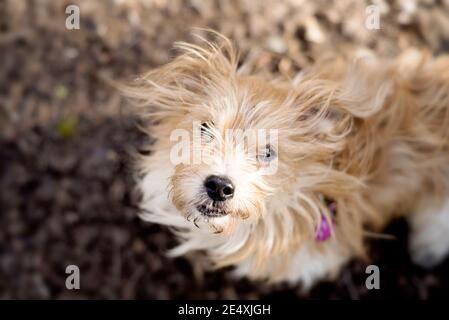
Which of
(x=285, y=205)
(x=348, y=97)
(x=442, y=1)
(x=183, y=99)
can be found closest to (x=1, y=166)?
(x=183, y=99)

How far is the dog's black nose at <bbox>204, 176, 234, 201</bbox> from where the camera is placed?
2.44 m

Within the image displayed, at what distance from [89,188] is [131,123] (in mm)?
576

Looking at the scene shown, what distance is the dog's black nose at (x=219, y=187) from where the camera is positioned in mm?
2441

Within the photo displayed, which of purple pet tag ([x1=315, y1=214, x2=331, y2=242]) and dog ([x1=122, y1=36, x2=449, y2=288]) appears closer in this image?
dog ([x1=122, y1=36, x2=449, y2=288])

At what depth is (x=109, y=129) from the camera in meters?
4.29

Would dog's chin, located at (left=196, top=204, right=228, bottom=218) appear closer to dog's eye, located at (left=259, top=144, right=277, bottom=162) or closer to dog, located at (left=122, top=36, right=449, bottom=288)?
dog, located at (left=122, top=36, right=449, bottom=288)

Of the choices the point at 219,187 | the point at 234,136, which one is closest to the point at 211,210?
the point at 219,187

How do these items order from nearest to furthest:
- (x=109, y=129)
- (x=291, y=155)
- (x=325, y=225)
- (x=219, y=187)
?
1. (x=219, y=187)
2. (x=291, y=155)
3. (x=325, y=225)
4. (x=109, y=129)

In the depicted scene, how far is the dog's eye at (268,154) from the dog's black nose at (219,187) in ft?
0.81

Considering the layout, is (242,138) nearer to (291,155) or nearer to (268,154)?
(268,154)

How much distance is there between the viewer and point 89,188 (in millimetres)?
4215

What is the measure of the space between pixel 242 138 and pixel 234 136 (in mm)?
37

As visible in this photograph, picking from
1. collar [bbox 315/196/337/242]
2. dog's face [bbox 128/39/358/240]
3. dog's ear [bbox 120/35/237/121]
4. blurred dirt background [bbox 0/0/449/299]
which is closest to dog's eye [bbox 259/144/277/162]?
dog's face [bbox 128/39/358/240]

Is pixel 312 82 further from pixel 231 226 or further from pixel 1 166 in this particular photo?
pixel 1 166
